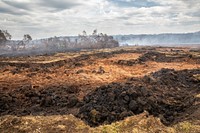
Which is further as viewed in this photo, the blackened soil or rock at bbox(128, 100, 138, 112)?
rock at bbox(128, 100, 138, 112)

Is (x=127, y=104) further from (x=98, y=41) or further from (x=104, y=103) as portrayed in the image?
(x=98, y=41)

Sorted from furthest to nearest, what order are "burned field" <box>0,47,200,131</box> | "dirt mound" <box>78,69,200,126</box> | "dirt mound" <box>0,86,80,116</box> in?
"dirt mound" <box>0,86,80,116</box> < "burned field" <box>0,47,200,131</box> < "dirt mound" <box>78,69,200,126</box>

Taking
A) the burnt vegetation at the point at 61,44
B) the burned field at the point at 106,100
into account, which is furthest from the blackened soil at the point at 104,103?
the burnt vegetation at the point at 61,44

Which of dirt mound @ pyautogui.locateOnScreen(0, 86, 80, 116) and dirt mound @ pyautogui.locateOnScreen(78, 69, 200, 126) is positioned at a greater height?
dirt mound @ pyautogui.locateOnScreen(78, 69, 200, 126)

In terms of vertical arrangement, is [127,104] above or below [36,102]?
above

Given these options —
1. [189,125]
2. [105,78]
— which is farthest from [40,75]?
[189,125]

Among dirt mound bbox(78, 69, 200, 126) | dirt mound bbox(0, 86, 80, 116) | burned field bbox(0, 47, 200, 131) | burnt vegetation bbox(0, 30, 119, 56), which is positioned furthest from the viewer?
burnt vegetation bbox(0, 30, 119, 56)

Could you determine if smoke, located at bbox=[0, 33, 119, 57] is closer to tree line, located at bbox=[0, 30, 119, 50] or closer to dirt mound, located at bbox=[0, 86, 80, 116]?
tree line, located at bbox=[0, 30, 119, 50]

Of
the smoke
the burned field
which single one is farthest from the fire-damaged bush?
the burned field

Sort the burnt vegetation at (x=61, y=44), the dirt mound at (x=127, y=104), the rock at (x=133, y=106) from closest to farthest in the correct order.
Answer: the dirt mound at (x=127, y=104) → the rock at (x=133, y=106) → the burnt vegetation at (x=61, y=44)

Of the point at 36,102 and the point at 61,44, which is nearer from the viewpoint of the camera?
the point at 36,102

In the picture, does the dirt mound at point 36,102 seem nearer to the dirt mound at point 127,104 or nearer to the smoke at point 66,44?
the dirt mound at point 127,104

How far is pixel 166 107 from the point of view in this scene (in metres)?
Result: 12.8

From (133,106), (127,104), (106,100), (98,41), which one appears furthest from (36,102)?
(98,41)
